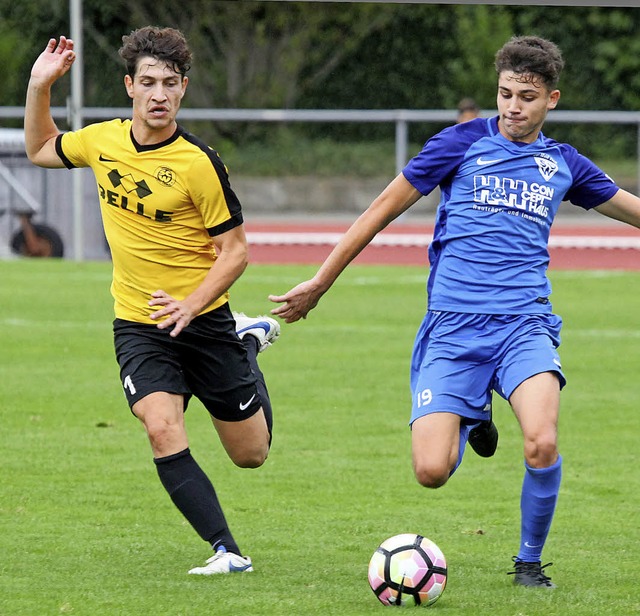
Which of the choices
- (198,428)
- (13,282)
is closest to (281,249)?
(13,282)

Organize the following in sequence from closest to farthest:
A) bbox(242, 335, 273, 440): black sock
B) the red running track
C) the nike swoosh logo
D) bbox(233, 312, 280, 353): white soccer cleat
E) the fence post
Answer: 1. the nike swoosh logo
2. bbox(242, 335, 273, 440): black sock
3. bbox(233, 312, 280, 353): white soccer cleat
4. the red running track
5. the fence post

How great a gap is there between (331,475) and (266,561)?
77.9 inches

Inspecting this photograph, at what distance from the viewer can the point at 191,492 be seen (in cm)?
582

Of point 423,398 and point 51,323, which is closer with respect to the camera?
point 423,398

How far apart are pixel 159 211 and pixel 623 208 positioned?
1943 millimetres

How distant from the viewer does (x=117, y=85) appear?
37000 mm

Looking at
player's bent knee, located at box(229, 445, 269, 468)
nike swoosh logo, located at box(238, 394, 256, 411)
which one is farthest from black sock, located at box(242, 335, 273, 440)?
nike swoosh logo, located at box(238, 394, 256, 411)

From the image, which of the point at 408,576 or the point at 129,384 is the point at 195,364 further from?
the point at 408,576

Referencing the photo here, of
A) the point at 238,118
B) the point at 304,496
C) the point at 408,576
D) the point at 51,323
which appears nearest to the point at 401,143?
the point at 238,118

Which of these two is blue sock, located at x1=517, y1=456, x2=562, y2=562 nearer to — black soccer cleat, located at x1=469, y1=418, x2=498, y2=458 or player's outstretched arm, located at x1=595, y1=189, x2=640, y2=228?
black soccer cleat, located at x1=469, y1=418, x2=498, y2=458

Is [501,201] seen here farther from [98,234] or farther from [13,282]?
[98,234]

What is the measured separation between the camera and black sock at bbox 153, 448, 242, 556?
5816 mm

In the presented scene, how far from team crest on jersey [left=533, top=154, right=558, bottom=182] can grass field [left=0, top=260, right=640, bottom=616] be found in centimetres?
165

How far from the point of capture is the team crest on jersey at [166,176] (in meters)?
5.92
